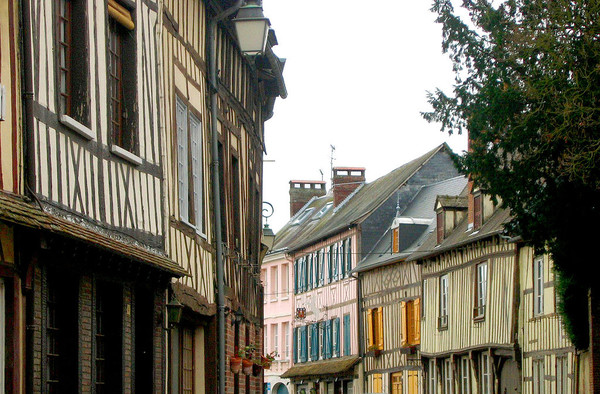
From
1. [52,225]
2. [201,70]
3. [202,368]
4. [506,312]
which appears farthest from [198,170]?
[506,312]

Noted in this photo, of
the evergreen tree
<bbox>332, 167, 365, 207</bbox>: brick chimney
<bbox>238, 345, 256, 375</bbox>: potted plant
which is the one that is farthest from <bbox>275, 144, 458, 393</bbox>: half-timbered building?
the evergreen tree

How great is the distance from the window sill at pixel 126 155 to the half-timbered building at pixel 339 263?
28212 millimetres

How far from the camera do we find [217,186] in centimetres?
1395

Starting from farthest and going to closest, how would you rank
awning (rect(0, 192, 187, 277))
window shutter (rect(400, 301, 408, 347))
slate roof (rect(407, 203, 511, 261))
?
window shutter (rect(400, 301, 408, 347)) < slate roof (rect(407, 203, 511, 261)) < awning (rect(0, 192, 187, 277))

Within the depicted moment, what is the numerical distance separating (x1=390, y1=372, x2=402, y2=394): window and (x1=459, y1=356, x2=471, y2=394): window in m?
5.16

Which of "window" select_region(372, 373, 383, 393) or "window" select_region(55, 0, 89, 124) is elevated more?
"window" select_region(55, 0, 89, 124)

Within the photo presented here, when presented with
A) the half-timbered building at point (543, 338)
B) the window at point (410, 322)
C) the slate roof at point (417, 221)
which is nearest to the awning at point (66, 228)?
the half-timbered building at point (543, 338)

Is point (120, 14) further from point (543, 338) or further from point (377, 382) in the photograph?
point (377, 382)

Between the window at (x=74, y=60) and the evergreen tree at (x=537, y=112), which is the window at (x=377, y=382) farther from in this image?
the window at (x=74, y=60)

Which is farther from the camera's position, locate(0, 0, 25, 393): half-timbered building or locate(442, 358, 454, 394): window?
locate(442, 358, 454, 394): window

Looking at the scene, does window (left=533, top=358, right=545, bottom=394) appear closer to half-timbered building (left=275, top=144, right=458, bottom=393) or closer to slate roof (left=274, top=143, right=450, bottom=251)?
slate roof (left=274, top=143, right=450, bottom=251)

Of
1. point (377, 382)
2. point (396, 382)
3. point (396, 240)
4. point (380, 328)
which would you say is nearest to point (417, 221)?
point (396, 240)

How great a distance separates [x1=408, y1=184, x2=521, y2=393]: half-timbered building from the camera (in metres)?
26.6

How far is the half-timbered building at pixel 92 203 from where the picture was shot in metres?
Result: 8.08
